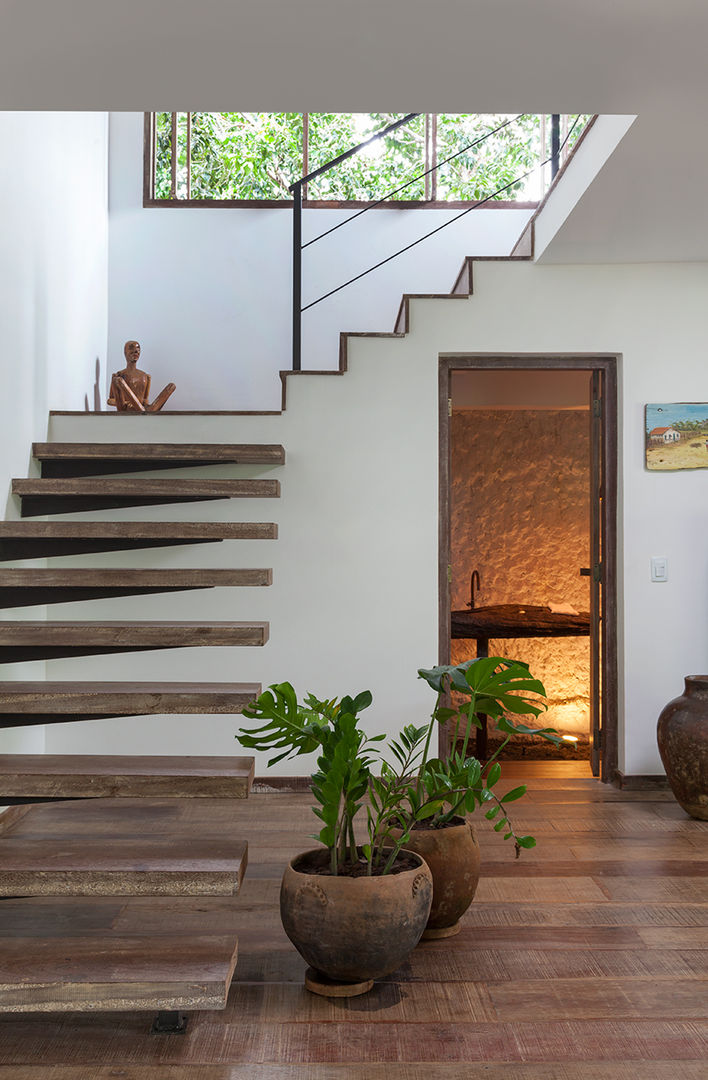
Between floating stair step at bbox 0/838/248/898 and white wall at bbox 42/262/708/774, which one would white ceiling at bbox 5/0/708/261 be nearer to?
white wall at bbox 42/262/708/774

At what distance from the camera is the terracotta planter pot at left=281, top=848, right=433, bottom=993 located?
2559 mm

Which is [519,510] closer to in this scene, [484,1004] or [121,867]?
[484,1004]

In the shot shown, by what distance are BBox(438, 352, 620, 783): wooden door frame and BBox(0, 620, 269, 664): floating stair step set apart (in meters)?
2.06

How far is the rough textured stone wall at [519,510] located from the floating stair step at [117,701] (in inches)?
175

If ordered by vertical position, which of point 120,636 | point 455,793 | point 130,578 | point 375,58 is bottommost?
point 455,793

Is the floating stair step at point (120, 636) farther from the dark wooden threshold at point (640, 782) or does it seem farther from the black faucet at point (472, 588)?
the black faucet at point (472, 588)

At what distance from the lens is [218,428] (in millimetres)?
4871

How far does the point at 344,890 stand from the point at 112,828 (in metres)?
1.82

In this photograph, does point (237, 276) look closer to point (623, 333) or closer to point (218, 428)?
point (218, 428)

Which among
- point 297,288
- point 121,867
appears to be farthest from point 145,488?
point 121,867

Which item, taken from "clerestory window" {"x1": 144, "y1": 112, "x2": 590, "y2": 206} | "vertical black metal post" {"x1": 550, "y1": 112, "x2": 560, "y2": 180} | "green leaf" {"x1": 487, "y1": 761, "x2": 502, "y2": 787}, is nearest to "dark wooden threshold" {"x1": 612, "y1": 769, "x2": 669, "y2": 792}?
"green leaf" {"x1": 487, "y1": 761, "x2": 502, "y2": 787}

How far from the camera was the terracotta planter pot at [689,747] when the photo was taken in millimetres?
4176

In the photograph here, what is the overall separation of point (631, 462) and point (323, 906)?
3.12 meters

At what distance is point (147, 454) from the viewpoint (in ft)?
14.5
